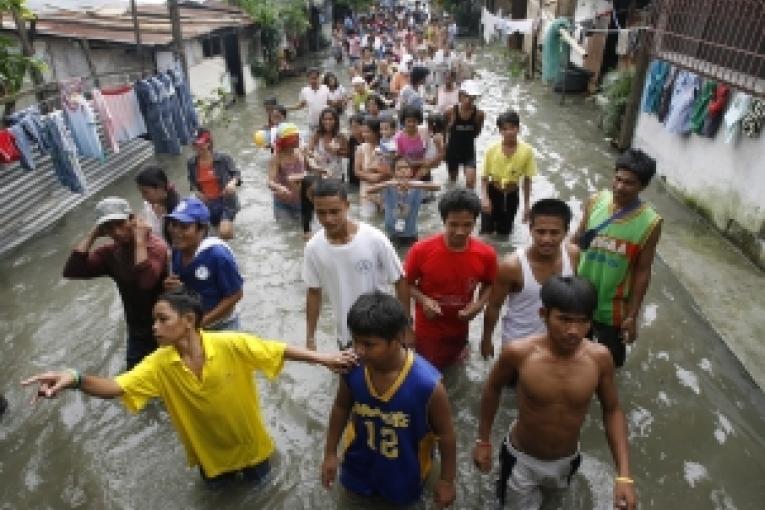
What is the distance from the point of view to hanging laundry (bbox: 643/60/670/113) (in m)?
8.59

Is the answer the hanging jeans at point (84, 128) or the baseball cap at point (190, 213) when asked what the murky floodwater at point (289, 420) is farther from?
the hanging jeans at point (84, 128)

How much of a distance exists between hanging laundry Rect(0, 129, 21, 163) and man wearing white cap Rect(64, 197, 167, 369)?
4.00 meters

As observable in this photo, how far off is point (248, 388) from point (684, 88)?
25.9 ft

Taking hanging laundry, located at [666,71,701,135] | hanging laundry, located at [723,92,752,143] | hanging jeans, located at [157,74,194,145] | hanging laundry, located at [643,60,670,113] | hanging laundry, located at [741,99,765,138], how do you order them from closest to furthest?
hanging laundry, located at [741,99,765,138], hanging laundry, located at [723,92,752,143], hanging laundry, located at [666,71,701,135], hanging laundry, located at [643,60,670,113], hanging jeans, located at [157,74,194,145]

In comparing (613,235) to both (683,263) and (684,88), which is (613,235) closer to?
(683,263)

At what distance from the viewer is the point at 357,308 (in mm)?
2307

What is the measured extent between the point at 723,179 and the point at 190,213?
22.4ft

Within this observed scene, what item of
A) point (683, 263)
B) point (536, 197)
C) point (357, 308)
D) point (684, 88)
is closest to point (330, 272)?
point (357, 308)

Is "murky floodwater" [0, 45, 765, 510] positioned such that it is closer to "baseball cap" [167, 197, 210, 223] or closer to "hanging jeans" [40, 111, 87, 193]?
"hanging jeans" [40, 111, 87, 193]

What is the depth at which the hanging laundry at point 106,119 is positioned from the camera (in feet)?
28.5

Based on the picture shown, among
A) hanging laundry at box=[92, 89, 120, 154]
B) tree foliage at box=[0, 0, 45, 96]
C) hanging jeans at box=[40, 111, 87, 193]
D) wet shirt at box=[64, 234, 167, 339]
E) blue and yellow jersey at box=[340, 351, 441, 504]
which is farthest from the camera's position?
hanging laundry at box=[92, 89, 120, 154]

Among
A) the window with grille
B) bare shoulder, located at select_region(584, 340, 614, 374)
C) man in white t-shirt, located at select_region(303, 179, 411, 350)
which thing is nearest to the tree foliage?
man in white t-shirt, located at select_region(303, 179, 411, 350)

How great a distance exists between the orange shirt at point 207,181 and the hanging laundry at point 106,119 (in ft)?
13.2

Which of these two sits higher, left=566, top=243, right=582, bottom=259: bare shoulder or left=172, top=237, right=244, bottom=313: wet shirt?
left=566, top=243, right=582, bottom=259: bare shoulder
